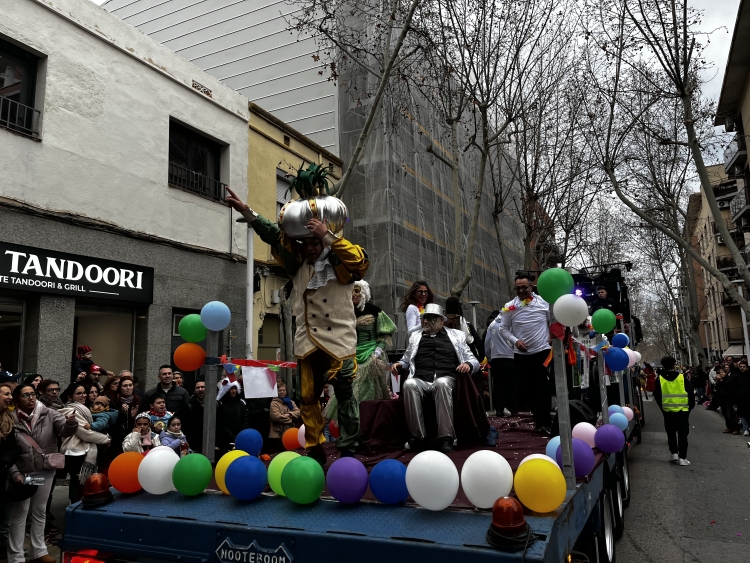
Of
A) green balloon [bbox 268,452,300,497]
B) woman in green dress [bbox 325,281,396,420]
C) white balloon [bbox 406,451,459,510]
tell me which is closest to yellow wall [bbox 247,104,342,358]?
woman in green dress [bbox 325,281,396,420]

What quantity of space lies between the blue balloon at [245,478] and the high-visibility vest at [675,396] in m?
8.62

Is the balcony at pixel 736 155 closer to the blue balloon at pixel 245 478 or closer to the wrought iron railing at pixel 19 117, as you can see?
the wrought iron railing at pixel 19 117

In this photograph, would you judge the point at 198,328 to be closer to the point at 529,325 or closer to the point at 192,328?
the point at 192,328

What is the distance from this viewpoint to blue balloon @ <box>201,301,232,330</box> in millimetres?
3756

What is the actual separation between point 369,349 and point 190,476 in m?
2.89

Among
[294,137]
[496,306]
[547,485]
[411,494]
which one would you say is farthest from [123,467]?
[496,306]

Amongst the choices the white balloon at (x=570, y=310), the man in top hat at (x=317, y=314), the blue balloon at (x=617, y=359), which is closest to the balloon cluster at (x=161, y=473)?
the man in top hat at (x=317, y=314)

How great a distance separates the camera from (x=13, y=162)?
9.50 m

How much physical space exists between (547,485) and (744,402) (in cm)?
1348

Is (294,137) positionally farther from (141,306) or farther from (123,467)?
(123,467)

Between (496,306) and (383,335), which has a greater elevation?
(496,306)

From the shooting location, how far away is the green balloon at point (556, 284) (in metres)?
3.33

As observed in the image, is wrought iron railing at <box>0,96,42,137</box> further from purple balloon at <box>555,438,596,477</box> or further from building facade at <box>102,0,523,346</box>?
purple balloon at <box>555,438,596,477</box>

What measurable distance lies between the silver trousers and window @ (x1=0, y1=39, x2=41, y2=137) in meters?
8.51
